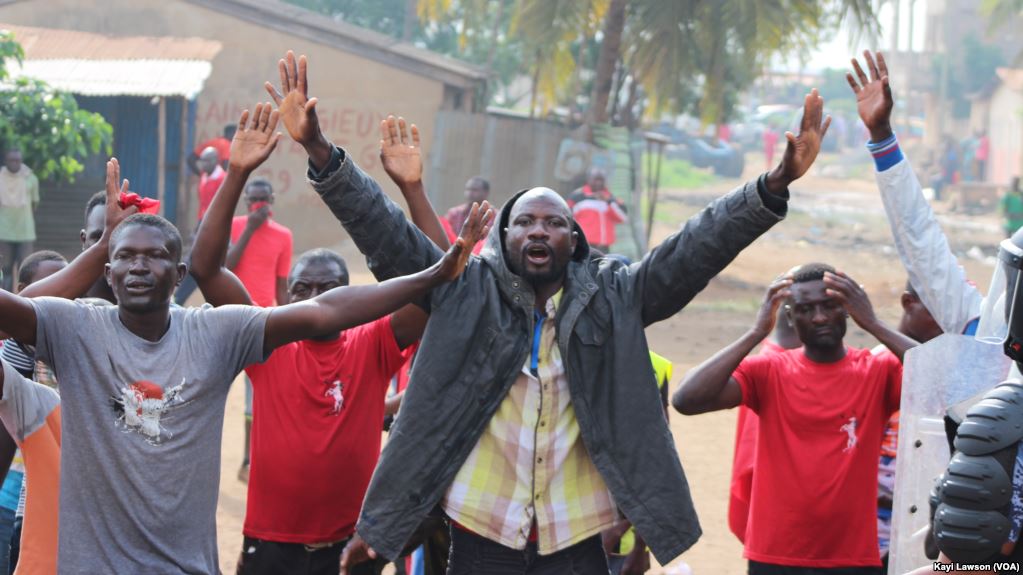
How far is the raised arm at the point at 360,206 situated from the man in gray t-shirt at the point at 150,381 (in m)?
0.14

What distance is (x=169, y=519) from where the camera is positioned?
340cm

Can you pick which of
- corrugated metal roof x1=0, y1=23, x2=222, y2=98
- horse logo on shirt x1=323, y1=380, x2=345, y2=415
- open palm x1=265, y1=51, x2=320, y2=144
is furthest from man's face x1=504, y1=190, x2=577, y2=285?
corrugated metal roof x1=0, y1=23, x2=222, y2=98

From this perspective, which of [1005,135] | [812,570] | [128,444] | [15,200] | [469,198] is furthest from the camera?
[1005,135]

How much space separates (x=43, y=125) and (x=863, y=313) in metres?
11.8

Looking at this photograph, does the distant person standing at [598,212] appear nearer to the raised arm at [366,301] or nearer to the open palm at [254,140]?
the open palm at [254,140]

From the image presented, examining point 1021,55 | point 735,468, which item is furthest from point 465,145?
point 1021,55

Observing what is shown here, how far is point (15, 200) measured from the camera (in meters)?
14.1

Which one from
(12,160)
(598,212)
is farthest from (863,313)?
(12,160)

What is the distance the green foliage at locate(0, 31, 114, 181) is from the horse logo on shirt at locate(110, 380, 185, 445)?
11.3 m

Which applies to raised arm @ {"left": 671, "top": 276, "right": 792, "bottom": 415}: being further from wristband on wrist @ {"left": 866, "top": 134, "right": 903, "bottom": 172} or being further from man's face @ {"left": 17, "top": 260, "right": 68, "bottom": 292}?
man's face @ {"left": 17, "top": 260, "right": 68, "bottom": 292}

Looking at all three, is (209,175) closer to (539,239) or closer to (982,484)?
Answer: (539,239)

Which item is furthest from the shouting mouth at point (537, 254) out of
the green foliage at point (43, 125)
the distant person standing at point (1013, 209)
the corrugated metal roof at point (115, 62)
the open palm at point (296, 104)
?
the distant person standing at point (1013, 209)

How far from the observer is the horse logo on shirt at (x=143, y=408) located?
3.40m

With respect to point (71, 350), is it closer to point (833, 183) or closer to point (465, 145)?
point (465, 145)
